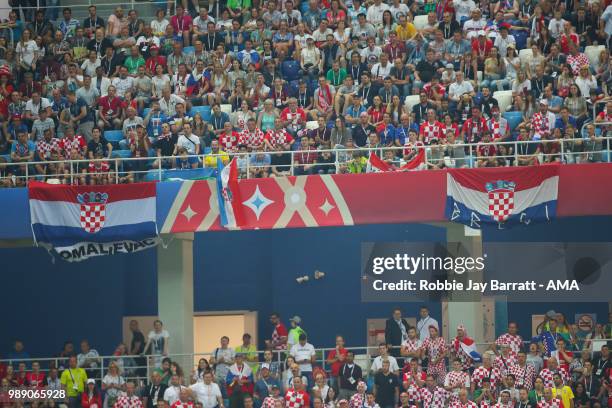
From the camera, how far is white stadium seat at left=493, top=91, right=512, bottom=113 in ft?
95.1

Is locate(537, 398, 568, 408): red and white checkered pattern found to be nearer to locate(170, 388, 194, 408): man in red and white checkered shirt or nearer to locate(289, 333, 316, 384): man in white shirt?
locate(289, 333, 316, 384): man in white shirt

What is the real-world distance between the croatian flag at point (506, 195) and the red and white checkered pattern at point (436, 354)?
89.8 inches

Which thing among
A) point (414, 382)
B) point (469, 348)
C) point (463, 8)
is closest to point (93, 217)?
point (414, 382)

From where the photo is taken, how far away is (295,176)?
88.6 feet

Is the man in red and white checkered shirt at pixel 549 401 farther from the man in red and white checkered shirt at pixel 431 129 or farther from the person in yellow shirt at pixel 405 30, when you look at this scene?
the person in yellow shirt at pixel 405 30

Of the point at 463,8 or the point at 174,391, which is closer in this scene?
the point at 174,391

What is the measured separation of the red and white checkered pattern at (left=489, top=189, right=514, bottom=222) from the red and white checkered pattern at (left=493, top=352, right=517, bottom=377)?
2.52 meters

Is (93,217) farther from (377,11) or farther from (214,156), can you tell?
(377,11)

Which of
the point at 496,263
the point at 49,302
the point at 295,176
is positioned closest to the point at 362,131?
the point at 295,176

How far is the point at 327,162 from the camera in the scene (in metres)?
28.4

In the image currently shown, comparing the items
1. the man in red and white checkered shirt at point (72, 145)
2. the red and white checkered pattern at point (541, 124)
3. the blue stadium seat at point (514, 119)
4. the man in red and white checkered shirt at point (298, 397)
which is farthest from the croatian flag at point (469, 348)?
the man in red and white checkered shirt at point (72, 145)

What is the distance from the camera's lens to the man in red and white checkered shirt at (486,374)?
25.3 m

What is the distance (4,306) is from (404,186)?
1059 centimetres

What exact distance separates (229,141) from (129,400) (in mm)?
5649
